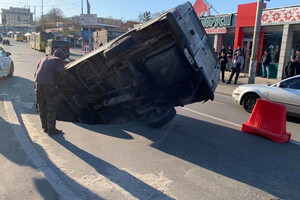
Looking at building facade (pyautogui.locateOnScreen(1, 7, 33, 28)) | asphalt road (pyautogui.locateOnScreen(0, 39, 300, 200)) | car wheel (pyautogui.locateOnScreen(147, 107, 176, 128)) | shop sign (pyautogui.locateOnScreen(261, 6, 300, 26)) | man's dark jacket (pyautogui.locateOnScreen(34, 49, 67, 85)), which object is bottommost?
asphalt road (pyautogui.locateOnScreen(0, 39, 300, 200))

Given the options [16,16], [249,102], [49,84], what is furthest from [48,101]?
[16,16]

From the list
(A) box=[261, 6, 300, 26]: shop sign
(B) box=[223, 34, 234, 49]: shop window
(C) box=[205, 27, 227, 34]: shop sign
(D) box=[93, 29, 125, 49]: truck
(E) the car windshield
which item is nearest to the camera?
(A) box=[261, 6, 300, 26]: shop sign

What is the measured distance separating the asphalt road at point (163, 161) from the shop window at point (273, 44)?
11.3 metres

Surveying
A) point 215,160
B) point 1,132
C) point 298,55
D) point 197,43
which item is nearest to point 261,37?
point 298,55

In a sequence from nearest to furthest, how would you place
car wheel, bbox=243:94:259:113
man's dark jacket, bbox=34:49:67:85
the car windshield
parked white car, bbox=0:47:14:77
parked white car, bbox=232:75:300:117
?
man's dark jacket, bbox=34:49:67:85
parked white car, bbox=232:75:300:117
car wheel, bbox=243:94:259:113
parked white car, bbox=0:47:14:77
the car windshield

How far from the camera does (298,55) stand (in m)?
11.3

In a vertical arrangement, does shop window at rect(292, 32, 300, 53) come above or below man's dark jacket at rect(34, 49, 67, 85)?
above

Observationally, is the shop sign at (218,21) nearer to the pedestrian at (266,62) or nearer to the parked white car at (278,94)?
the pedestrian at (266,62)

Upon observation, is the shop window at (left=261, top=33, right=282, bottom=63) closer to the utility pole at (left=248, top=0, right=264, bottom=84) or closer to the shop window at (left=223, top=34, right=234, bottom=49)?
the shop window at (left=223, top=34, right=234, bottom=49)

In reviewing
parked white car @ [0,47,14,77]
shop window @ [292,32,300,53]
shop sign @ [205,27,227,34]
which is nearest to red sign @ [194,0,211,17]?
shop sign @ [205,27,227,34]

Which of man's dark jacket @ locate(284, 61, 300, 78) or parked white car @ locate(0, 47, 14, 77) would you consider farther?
parked white car @ locate(0, 47, 14, 77)

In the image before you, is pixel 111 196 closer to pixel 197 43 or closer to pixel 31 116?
pixel 197 43

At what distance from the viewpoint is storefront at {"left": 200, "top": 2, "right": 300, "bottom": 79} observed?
1495 centimetres

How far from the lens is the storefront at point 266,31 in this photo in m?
15.0
